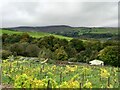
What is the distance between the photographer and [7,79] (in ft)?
42.4

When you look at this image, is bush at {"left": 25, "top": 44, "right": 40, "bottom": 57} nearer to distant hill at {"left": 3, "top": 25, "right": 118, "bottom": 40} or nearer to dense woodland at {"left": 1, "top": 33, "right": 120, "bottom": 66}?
dense woodland at {"left": 1, "top": 33, "right": 120, "bottom": 66}

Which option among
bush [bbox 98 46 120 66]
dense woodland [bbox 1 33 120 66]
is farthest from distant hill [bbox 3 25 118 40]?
bush [bbox 98 46 120 66]

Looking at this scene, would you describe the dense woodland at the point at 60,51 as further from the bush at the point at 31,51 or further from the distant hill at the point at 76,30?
the distant hill at the point at 76,30

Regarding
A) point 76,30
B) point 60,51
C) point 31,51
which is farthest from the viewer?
point 76,30

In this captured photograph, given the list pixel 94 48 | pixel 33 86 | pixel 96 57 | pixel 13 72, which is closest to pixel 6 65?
pixel 13 72

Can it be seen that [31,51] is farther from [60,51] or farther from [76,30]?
[76,30]

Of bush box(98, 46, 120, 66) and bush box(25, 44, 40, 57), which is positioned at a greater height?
bush box(25, 44, 40, 57)

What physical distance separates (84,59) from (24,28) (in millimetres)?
76211

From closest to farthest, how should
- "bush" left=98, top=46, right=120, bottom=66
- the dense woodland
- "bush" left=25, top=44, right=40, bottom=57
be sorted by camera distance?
the dense woodland, "bush" left=25, top=44, right=40, bottom=57, "bush" left=98, top=46, right=120, bottom=66

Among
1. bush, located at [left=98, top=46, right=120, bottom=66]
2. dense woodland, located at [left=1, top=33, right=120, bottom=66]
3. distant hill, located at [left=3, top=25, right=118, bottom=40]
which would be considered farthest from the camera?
distant hill, located at [left=3, top=25, right=118, bottom=40]

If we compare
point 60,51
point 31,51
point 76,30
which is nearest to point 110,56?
point 60,51

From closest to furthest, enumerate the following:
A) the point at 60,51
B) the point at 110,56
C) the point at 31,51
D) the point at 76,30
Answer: the point at 31,51, the point at 110,56, the point at 60,51, the point at 76,30

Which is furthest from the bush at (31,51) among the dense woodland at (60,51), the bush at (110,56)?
the bush at (110,56)

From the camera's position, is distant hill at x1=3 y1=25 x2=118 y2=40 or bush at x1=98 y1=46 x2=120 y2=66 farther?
distant hill at x1=3 y1=25 x2=118 y2=40
